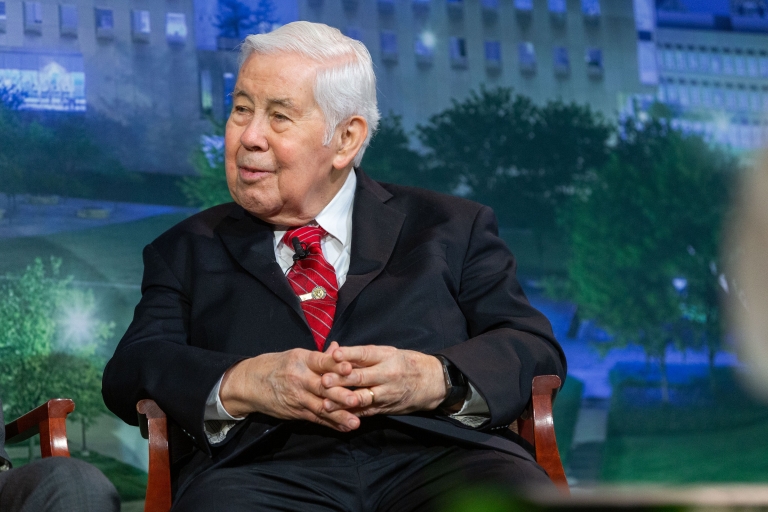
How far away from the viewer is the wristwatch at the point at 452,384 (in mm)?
1958

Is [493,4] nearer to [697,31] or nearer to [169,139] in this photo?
[697,31]

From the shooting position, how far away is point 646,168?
4988 millimetres

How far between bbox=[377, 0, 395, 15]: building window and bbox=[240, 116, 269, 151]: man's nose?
280 centimetres

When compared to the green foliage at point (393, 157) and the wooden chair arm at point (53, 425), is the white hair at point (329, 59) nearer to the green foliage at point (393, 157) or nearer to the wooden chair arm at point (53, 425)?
the wooden chair arm at point (53, 425)

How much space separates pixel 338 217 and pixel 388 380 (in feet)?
1.93

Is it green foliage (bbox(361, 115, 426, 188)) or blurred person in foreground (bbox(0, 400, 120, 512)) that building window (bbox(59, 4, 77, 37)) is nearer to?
green foliage (bbox(361, 115, 426, 188))

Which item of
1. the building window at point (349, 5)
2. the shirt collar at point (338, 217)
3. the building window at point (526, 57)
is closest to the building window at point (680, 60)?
the building window at point (526, 57)

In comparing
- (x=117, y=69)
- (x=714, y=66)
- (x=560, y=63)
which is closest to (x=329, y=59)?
(x=117, y=69)

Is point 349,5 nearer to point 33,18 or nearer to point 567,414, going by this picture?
point 33,18

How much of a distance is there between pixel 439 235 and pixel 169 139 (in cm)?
256

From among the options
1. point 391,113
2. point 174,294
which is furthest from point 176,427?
point 391,113

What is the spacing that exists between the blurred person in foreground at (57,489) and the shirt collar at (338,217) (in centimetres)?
76

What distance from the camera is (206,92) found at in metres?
4.55

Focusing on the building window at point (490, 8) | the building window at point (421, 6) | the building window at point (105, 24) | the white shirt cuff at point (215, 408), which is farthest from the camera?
the building window at point (490, 8)
